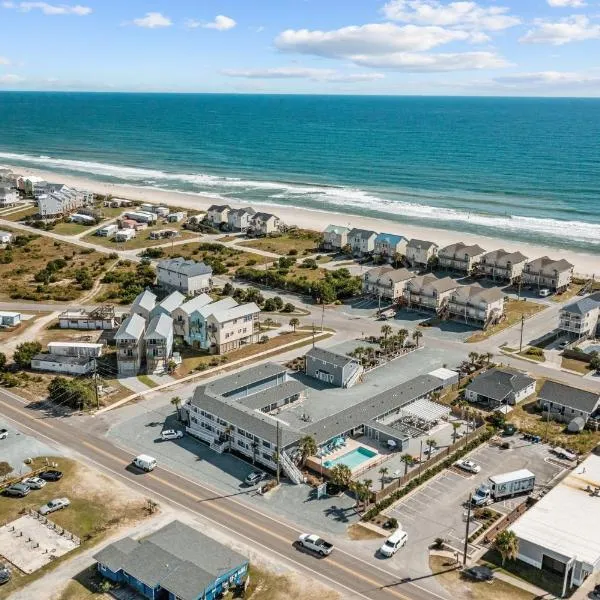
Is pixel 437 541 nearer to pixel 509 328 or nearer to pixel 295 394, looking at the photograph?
pixel 295 394

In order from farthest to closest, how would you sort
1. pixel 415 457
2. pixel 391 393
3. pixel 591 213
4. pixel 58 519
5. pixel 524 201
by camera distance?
pixel 524 201 → pixel 591 213 → pixel 391 393 → pixel 415 457 → pixel 58 519

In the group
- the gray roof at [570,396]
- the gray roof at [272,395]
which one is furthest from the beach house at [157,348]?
the gray roof at [570,396]

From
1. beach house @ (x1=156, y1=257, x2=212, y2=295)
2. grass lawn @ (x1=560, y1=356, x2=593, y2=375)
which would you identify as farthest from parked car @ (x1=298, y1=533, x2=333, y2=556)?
beach house @ (x1=156, y1=257, x2=212, y2=295)

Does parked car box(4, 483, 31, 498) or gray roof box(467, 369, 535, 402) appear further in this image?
gray roof box(467, 369, 535, 402)

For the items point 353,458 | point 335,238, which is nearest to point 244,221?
point 335,238

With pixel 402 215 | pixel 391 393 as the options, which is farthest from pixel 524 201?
pixel 391 393

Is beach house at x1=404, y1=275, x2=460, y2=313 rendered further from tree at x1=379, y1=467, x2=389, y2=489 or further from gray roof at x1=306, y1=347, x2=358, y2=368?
tree at x1=379, y1=467, x2=389, y2=489

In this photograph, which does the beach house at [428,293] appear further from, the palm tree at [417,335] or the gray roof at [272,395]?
the gray roof at [272,395]
